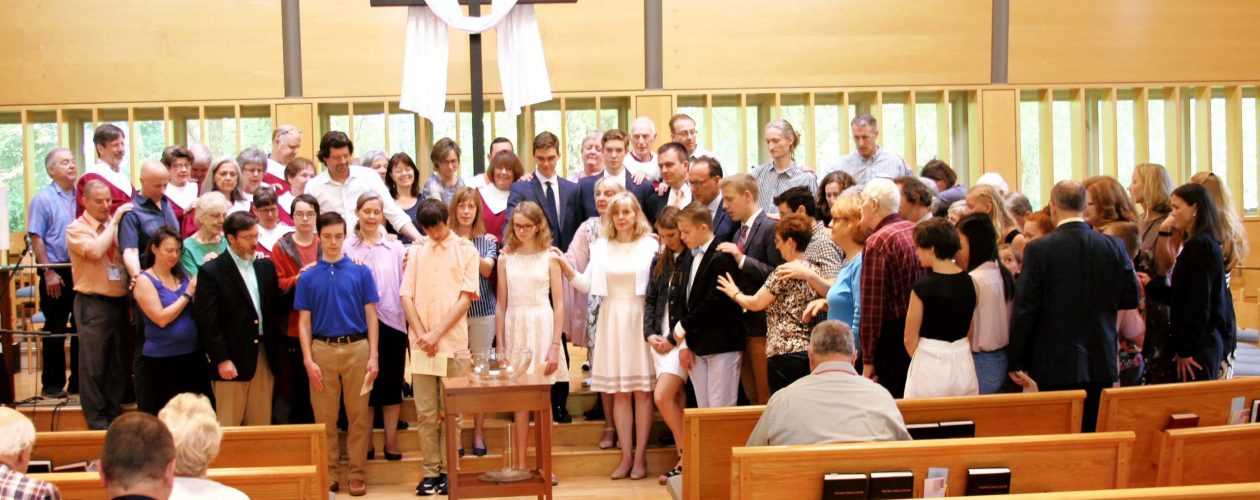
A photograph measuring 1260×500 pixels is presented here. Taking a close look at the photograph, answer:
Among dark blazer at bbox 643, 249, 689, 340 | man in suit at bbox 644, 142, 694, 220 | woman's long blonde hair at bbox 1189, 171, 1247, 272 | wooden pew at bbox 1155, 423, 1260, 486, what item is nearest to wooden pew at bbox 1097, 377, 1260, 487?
wooden pew at bbox 1155, 423, 1260, 486

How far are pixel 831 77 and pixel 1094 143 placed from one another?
2.23 meters

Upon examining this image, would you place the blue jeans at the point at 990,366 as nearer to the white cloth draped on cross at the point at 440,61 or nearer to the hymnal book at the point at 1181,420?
the hymnal book at the point at 1181,420

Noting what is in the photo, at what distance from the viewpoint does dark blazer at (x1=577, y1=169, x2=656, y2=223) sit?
628cm

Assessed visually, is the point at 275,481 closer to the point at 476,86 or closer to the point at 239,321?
the point at 239,321

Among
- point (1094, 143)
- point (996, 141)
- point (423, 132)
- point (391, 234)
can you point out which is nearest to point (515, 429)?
point (391, 234)

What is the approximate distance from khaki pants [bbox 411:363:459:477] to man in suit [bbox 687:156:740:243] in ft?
4.71

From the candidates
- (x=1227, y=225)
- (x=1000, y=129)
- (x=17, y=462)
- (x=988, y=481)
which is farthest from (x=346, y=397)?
(x=1000, y=129)

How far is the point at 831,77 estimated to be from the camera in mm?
8953

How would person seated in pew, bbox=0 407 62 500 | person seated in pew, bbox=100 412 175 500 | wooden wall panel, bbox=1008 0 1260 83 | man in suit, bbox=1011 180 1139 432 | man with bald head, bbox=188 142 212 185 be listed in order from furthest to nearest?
wooden wall panel, bbox=1008 0 1260 83, man with bald head, bbox=188 142 212 185, man in suit, bbox=1011 180 1139 432, person seated in pew, bbox=0 407 62 500, person seated in pew, bbox=100 412 175 500

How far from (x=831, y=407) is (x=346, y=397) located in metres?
2.68

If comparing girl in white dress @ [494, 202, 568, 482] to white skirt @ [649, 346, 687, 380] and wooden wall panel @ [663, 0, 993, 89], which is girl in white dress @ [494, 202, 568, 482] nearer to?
white skirt @ [649, 346, 687, 380]

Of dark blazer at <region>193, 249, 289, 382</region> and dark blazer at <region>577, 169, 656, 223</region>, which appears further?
dark blazer at <region>577, 169, 656, 223</region>

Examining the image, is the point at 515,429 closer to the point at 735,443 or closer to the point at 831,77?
the point at 735,443

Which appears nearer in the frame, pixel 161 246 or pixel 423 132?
pixel 161 246
